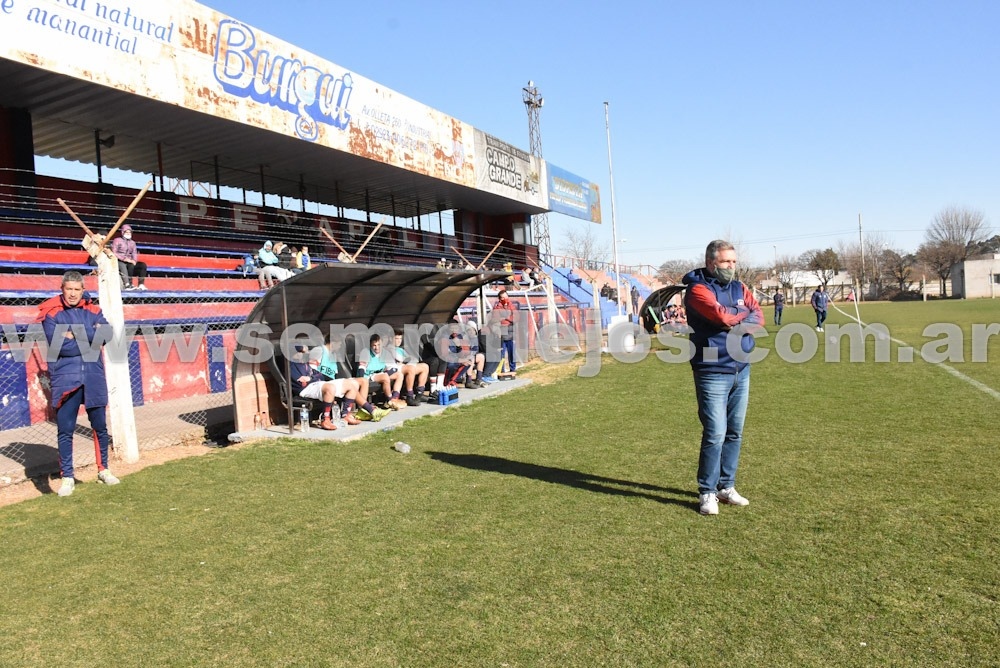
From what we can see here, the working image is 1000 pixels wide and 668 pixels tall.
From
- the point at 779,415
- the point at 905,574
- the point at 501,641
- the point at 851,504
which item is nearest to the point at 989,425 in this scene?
the point at 779,415

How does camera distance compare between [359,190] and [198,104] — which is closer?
[198,104]

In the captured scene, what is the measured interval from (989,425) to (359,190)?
21.6 metres

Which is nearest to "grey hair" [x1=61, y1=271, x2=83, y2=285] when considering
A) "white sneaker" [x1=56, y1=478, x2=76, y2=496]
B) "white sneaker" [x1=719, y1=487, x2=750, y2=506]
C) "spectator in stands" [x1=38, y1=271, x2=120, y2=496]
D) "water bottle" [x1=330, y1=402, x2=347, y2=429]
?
"spectator in stands" [x1=38, y1=271, x2=120, y2=496]

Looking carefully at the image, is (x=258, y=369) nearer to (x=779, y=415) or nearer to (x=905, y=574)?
(x=779, y=415)

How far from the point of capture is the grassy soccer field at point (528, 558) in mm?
3344

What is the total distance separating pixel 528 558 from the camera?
14.5 feet

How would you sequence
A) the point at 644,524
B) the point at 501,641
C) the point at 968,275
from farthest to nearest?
the point at 968,275 → the point at 644,524 → the point at 501,641

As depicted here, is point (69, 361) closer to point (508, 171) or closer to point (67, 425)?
point (67, 425)

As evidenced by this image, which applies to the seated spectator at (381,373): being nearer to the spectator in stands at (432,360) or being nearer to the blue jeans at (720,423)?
the spectator in stands at (432,360)

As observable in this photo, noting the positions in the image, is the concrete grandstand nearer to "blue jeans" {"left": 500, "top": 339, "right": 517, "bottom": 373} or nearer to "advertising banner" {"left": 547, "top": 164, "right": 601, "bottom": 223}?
"blue jeans" {"left": 500, "top": 339, "right": 517, "bottom": 373}

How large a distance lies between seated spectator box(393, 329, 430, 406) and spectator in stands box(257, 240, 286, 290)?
5.99 m

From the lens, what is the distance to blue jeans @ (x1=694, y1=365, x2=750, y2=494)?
517 cm

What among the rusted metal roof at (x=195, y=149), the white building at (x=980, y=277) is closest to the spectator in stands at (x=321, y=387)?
the rusted metal roof at (x=195, y=149)

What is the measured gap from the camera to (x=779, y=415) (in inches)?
352
